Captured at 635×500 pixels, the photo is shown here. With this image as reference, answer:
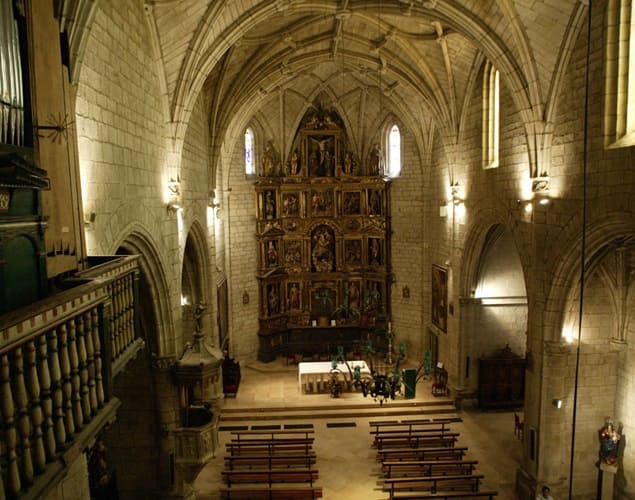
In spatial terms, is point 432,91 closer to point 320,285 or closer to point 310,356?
→ point 320,285

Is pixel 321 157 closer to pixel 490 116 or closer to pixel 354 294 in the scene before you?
pixel 354 294

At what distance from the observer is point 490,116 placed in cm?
1512

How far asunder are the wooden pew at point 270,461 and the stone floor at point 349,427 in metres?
0.52

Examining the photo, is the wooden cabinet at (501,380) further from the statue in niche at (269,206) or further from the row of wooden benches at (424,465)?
the statue in niche at (269,206)

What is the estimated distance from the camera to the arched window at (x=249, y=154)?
913 inches

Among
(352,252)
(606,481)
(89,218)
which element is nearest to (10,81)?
(89,218)

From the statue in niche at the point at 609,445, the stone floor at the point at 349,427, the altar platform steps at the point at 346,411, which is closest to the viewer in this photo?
the statue in niche at the point at 609,445

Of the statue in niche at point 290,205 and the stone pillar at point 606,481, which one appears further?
the statue in niche at point 290,205

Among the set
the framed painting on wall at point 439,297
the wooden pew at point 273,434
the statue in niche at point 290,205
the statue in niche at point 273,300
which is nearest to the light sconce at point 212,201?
the statue in niche at point 290,205

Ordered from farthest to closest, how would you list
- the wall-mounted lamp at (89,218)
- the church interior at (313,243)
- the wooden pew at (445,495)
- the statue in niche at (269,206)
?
the statue in niche at (269,206)
the wooden pew at (445,495)
the wall-mounted lamp at (89,218)
the church interior at (313,243)

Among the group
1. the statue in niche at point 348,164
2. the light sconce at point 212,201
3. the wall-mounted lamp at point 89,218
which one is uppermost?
the statue in niche at point 348,164

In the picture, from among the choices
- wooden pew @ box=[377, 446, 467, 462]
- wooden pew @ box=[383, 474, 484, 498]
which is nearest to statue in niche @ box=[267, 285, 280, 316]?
wooden pew @ box=[377, 446, 467, 462]

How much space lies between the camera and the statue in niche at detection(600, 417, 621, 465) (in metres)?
11.5

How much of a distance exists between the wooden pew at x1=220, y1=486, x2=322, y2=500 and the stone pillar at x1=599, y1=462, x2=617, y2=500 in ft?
22.0
